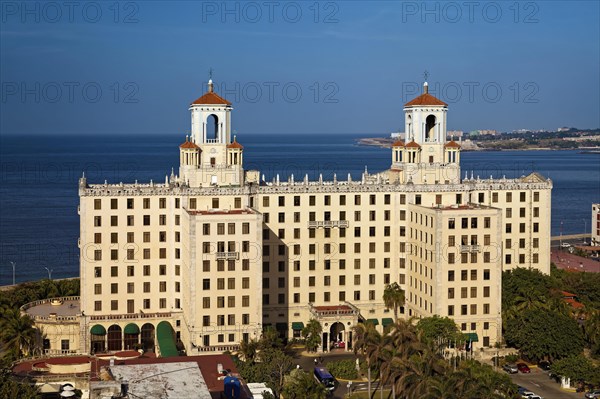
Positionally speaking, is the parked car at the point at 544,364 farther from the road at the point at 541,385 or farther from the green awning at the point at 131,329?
the green awning at the point at 131,329

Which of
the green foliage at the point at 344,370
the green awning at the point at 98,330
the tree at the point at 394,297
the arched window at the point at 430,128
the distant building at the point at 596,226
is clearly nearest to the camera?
the green foliage at the point at 344,370

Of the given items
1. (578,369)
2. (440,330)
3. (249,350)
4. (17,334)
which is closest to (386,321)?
(440,330)

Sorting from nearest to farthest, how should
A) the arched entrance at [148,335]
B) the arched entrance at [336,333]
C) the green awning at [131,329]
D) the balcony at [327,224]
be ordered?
the green awning at [131,329]
the arched entrance at [148,335]
the arched entrance at [336,333]
the balcony at [327,224]

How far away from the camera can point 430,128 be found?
352ft

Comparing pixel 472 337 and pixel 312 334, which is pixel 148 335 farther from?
pixel 472 337

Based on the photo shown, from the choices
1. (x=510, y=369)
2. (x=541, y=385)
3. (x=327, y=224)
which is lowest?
(x=541, y=385)

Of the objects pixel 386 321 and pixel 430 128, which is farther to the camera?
pixel 430 128

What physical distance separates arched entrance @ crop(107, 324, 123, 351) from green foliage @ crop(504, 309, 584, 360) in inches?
1427

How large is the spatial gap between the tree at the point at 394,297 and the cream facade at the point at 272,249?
1.37 m

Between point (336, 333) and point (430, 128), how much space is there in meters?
25.0

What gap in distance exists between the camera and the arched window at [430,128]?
10700cm

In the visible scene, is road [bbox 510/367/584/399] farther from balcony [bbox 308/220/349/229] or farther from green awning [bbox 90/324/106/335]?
green awning [bbox 90/324/106/335]

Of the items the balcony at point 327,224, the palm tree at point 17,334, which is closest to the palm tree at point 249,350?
the balcony at point 327,224

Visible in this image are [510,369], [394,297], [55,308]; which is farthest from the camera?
[394,297]
